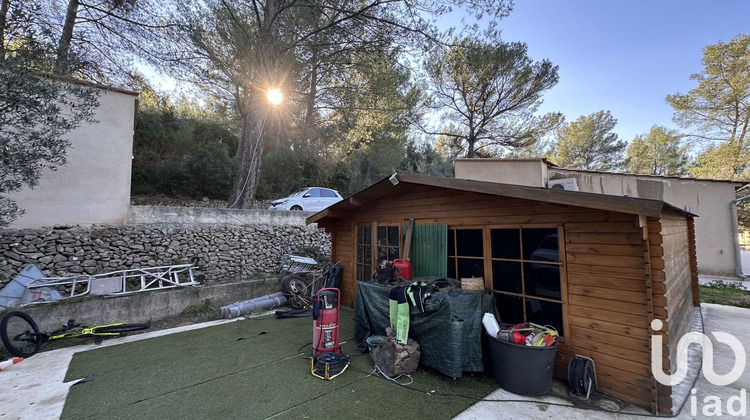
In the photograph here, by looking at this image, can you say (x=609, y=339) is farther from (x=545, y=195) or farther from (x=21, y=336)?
(x=21, y=336)

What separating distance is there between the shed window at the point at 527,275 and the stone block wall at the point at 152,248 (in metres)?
6.14

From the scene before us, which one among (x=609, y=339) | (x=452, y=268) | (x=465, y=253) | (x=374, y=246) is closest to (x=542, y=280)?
(x=609, y=339)

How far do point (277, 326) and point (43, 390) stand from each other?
8.82 feet

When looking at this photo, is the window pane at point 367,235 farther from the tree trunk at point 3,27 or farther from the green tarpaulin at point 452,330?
the tree trunk at point 3,27

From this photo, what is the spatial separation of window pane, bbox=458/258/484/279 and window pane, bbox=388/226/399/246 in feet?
4.20

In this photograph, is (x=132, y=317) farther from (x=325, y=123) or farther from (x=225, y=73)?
(x=325, y=123)

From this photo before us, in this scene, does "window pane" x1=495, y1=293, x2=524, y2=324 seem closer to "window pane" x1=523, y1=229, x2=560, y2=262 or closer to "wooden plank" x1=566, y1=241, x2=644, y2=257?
"window pane" x1=523, y1=229, x2=560, y2=262

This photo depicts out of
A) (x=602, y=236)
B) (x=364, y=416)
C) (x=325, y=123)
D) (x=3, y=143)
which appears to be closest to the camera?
(x=364, y=416)

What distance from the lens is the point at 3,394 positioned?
2941mm

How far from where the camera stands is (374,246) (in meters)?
5.42

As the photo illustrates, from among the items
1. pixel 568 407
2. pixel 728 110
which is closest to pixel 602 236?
pixel 568 407

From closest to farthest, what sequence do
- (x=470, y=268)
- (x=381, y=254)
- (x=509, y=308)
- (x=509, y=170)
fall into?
(x=509, y=308) < (x=470, y=268) < (x=381, y=254) < (x=509, y=170)

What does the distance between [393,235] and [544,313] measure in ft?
8.34

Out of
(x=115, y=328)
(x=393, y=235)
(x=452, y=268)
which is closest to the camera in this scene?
(x=452, y=268)
